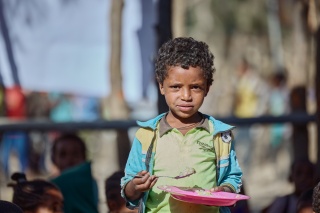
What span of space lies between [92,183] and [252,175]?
14838 millimetres

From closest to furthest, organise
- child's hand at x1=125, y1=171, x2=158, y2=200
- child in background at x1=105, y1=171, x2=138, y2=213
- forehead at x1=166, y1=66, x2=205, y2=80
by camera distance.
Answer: child's hand at x1=125, y1=171, x2=158, y2=200 < forehead at x1=166, y1=66, x2=205, y2=80 < child in background at x1=105, y1=171, x2=138, y2=213

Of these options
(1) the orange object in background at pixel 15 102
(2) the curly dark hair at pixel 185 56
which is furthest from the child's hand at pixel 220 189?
(1) the orange object in background at pixel 15 102

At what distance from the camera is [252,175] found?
2356cm

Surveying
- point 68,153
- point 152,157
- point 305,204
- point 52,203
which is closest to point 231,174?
point 152,157

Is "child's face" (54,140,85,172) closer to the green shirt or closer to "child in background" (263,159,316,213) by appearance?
"child in background" (263,159,316,213)

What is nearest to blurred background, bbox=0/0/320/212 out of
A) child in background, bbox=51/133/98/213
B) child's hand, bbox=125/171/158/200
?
child in background, bbox=51/133/98/213

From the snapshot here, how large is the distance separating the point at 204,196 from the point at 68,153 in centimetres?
477

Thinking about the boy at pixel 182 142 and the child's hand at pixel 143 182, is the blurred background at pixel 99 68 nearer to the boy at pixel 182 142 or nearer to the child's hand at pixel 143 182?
the boy at pixel 182 142

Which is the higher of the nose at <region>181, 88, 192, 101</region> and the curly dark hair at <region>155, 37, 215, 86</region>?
the curly dark hair at <region>155, 37, 215, 86</region>

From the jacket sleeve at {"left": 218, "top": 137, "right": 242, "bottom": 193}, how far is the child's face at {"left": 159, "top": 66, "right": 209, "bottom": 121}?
1.07 feet

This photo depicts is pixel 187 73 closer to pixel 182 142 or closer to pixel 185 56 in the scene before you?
pixel 185 56

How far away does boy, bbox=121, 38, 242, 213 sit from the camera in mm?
5691

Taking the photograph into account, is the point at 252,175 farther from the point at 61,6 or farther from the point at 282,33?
the point at 61,6

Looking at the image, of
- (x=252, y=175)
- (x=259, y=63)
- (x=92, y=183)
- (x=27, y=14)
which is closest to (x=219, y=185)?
(x=92, y=183)
